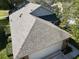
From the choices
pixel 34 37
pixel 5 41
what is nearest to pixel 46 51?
pixel 34 37

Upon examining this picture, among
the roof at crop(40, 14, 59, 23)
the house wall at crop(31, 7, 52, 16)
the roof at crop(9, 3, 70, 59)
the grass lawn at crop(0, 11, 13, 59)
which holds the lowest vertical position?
the grass lawn at crop(0, 11, 13, 59)

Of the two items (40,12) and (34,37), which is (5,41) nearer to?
(34,37)

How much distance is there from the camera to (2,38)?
29.6 m

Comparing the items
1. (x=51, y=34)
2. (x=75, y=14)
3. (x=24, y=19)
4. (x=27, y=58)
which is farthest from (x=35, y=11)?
(x=27, y=58)

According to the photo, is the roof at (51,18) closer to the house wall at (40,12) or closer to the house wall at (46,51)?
the house wall at (40,12)

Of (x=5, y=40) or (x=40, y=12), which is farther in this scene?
(x=40, y=12)

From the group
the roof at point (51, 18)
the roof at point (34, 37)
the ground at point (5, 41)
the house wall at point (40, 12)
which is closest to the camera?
the roof at point (34, 37)

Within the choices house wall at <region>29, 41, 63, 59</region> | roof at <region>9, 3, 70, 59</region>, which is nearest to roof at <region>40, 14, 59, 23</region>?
roof at <region>9, 3, 70, 59</region>

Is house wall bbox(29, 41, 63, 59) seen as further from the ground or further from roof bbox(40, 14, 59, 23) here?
roof bbox(40, 14, 59, 23)

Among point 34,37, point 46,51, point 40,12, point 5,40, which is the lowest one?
point 5,40

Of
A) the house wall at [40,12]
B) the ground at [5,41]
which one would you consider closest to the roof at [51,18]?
the house wall at [40,12]

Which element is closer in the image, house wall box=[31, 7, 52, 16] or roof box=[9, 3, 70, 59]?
roof box=[9, 3, 70, 59]

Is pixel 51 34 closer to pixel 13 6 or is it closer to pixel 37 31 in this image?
pixel 37 31

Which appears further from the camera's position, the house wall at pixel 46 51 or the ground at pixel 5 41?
the ground at pixel 5 41
